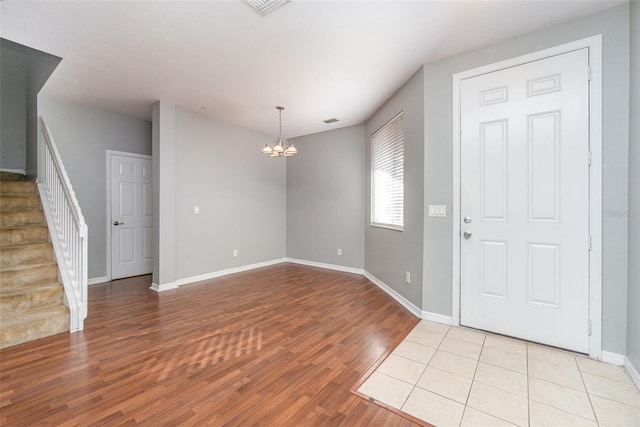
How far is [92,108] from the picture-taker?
4.27m

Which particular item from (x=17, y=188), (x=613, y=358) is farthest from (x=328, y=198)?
(x=17, y=188)

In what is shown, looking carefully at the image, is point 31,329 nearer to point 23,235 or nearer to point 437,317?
point 23,235

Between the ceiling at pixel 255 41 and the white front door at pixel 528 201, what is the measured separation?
0.51m

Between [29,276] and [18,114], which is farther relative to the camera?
[18,114]

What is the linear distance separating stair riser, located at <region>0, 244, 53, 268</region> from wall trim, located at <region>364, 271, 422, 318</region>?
13.2ft

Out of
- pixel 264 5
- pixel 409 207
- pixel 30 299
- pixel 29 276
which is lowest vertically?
pixel 30 299

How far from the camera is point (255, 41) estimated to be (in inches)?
98.7

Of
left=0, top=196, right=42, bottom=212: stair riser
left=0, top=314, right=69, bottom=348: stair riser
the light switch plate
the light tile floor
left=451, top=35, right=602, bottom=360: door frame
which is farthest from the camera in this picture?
left=0, top=196, right=42, bottom=212: stair riser

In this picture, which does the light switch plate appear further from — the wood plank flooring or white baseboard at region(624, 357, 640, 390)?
white baseboard at region(624, 357, 640, 390)

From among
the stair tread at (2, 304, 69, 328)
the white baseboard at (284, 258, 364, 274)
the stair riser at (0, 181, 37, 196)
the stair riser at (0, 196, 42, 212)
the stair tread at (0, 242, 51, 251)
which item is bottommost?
the white baseboard at (284, 258, 364, 274)

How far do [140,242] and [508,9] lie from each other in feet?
18.9

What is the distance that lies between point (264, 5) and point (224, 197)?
3.43 meters

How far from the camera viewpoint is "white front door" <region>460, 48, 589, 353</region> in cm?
222

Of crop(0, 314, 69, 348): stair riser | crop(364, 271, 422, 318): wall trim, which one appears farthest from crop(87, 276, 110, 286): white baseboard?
crop(364, 271, 422, 318): wall trim
